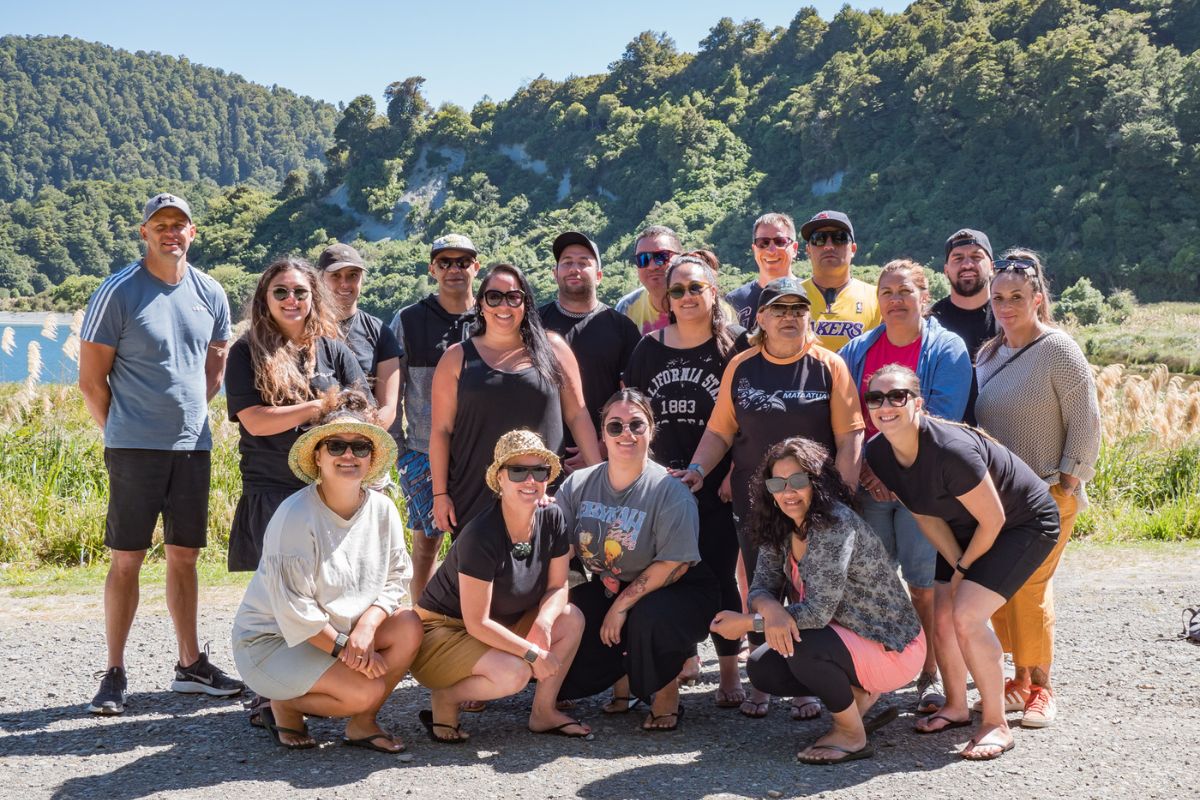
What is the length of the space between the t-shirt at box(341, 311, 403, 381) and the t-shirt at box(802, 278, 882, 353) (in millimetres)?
2153

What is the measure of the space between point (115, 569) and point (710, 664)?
9.43 feet

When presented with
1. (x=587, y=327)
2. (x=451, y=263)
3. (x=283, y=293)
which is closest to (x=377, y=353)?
(x=451, y=263)

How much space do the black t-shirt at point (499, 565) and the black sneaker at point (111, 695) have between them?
140 centimetres

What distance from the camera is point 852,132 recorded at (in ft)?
250

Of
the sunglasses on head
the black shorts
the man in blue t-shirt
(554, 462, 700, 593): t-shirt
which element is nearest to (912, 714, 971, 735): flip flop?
(554, 462, 700, 593): t-shirt

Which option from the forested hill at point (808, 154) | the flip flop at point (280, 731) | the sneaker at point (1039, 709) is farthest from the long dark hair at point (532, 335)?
the forested hill at point (808, 154)

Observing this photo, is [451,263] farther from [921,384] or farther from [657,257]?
[921,384]

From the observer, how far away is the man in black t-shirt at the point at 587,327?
17.4 ft

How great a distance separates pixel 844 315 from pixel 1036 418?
1.16m

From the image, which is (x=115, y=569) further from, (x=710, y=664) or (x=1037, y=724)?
(x=1037, y=724)

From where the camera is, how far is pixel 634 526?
438 cm

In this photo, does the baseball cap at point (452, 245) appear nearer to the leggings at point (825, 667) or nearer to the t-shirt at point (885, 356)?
the t-shirt at point (885, 356)

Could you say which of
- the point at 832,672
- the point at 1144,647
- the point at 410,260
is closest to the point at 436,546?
the point at 832,672

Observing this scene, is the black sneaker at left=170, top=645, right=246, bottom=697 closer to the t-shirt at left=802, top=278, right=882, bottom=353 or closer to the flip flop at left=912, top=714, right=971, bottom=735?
the flip flop at left=912, top=714, right=971, bottom=735
